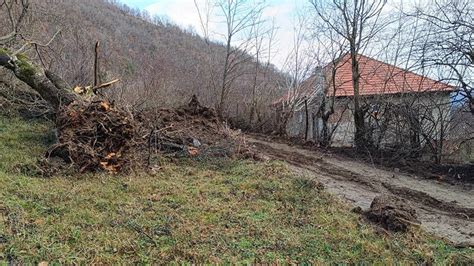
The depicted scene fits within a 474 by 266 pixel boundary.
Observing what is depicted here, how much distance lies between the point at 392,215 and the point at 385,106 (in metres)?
6.10

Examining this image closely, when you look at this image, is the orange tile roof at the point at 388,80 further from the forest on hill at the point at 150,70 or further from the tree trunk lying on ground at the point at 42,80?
the tree trunk lying on ground at the point at 42,80

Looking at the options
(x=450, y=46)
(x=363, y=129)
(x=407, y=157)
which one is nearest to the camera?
(x=450, y=46)

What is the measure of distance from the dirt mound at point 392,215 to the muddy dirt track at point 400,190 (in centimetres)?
38

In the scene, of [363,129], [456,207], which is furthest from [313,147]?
[456,207]

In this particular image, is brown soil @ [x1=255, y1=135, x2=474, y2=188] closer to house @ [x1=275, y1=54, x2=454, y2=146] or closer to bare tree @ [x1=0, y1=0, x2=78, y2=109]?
house @ [x1=275, y1=54, x2=454, y2=146]

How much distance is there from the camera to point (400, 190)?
24.8 feet

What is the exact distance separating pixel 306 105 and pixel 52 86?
854 centimetres

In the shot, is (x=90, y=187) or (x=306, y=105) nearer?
(x=90, y=187)

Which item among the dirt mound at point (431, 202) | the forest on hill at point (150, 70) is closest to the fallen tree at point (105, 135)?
the forest on hill at point (150, 70)

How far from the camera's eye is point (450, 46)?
882 cm

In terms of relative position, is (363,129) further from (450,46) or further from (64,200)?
(64,200)

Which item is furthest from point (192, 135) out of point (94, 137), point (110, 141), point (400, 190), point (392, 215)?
point (392, 215)

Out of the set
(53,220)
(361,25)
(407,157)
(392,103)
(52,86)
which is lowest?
(53,220)

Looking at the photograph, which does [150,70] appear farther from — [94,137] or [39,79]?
[94,137]
